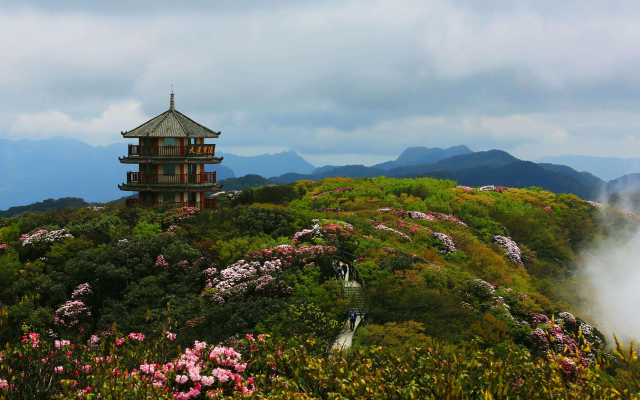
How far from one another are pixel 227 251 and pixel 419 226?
47.4 feet

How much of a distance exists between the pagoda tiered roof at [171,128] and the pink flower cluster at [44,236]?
366 inches

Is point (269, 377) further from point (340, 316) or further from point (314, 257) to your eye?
point (314, 257)

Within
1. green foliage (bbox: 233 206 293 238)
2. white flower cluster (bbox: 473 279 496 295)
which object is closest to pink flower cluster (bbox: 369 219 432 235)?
green foliage (bbox: 233 206 293 238)

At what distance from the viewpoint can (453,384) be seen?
330 inches

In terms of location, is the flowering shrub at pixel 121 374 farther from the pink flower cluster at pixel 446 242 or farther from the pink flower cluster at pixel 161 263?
the pink flower cluster at pixel 446 242

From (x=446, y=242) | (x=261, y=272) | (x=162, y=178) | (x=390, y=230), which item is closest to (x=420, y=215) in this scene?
(x=446, y=242)

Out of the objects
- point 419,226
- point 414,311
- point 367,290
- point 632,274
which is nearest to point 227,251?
point 367,290

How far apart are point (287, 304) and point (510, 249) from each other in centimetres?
2409

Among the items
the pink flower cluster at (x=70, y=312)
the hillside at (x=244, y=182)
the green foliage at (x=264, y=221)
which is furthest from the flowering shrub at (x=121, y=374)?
the hillside at (x=244, y=182)

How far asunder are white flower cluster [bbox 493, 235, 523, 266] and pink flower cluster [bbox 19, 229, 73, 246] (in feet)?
100.0

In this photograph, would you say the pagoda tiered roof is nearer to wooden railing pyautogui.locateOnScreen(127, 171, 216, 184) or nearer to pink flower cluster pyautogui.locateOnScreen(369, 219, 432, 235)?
wooden railing pyautogui.locateOnScreen(127, 171, 216, 184)

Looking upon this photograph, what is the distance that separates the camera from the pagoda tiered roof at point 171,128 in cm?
3800

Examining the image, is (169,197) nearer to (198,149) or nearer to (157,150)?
(157,150)

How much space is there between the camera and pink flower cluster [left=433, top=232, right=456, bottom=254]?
3206 centimetres
